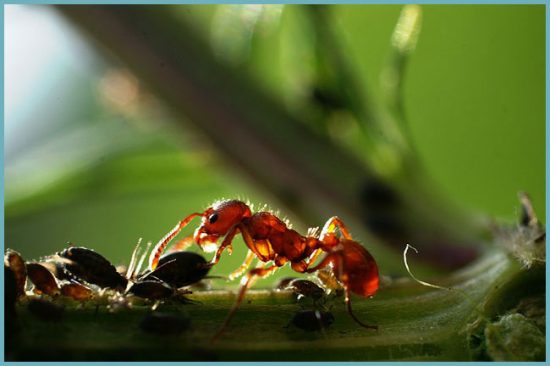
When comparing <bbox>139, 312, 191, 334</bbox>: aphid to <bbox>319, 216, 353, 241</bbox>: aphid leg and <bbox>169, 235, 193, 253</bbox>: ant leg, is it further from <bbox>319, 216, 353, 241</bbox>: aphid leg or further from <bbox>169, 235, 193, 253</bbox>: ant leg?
<bbox>319, 216, 353, 241</bbox>: aphid leg

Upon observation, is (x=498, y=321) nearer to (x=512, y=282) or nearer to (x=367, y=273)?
(x=512, y=282)

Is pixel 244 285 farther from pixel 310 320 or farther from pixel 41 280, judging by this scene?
pixel 41 280

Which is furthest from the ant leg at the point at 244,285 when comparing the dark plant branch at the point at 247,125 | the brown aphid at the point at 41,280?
the dark plant branch at the point at 247,125

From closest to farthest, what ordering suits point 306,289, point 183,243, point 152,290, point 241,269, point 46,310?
point 46,310 < point 152,290 < point 306,289 < point 241,269 < point 183,243

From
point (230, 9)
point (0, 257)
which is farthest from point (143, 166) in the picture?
point (0, 257)

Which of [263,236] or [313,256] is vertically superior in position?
[263,236]

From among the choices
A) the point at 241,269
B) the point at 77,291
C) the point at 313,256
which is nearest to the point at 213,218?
the point at 241,269

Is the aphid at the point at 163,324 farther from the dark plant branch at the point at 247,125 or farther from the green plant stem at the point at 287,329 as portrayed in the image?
the dark plant branch at the point at 247,125
